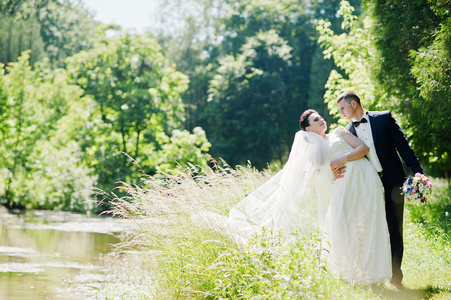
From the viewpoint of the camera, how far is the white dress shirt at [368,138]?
200 inches

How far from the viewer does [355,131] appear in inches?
211

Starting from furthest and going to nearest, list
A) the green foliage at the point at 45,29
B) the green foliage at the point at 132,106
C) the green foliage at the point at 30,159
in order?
1. the green foliage at the point at 45,29
2. the green foliage at the point at 132,106
3. the green foliage at the point at 30,159

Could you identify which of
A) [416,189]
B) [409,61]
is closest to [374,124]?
[416,189]

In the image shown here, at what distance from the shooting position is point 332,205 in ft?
16.4

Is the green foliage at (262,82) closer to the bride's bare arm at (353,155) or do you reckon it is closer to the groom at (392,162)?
the groom at (392,162)

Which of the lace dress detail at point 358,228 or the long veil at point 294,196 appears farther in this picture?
the long veil at point 294,196

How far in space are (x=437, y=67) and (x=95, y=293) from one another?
20.1 ft

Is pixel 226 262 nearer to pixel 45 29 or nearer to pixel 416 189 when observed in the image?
pixel 416 189

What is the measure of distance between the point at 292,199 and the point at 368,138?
1.05 m

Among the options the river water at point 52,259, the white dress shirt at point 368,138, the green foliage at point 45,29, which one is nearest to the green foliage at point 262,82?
the green foliage at point 45,29

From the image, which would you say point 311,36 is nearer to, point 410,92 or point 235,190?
point 410,92

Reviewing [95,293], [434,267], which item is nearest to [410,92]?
[434,267]

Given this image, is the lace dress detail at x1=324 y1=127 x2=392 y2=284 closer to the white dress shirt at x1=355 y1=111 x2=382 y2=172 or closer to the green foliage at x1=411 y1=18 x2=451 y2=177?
the white dress shirt at x1=355 y1=111 x2=382 y2=172

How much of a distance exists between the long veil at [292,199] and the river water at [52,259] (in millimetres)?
1454
